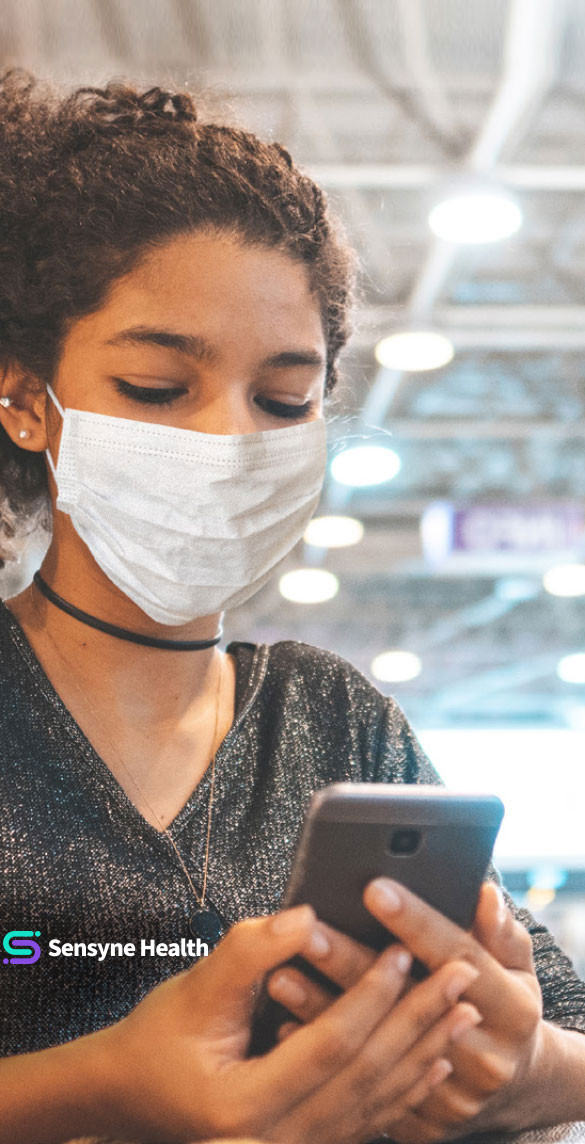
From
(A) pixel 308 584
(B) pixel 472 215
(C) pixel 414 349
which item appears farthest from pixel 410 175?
(A) pixel 308 584

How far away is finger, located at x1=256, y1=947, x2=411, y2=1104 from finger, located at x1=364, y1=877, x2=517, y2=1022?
0.03 meters

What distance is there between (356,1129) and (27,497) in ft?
2.72

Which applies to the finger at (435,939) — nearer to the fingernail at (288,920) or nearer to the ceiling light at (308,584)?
the fingernail at (288,920)

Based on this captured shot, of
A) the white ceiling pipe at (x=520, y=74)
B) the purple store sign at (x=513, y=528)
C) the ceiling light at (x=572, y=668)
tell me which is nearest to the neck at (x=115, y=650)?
the white ceiling pipe at (x=520, y=74)

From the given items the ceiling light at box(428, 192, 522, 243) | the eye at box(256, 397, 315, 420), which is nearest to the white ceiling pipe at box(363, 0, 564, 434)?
the ceiling light at box(428, 192, 522, 243)

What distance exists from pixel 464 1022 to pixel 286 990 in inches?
5.0

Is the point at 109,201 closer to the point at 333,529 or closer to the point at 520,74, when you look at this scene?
the point at 520,74

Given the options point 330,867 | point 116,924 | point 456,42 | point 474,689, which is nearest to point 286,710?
point 116,924

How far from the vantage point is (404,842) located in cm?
82

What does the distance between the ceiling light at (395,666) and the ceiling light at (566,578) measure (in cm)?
461

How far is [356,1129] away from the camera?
804mm

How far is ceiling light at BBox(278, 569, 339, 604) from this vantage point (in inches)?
405

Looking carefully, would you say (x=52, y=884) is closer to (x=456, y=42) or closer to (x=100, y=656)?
(x=100, y=656)

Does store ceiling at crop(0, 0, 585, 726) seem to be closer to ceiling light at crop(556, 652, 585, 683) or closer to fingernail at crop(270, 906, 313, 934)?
fingernail at crop(270, 906, 313, 934)
